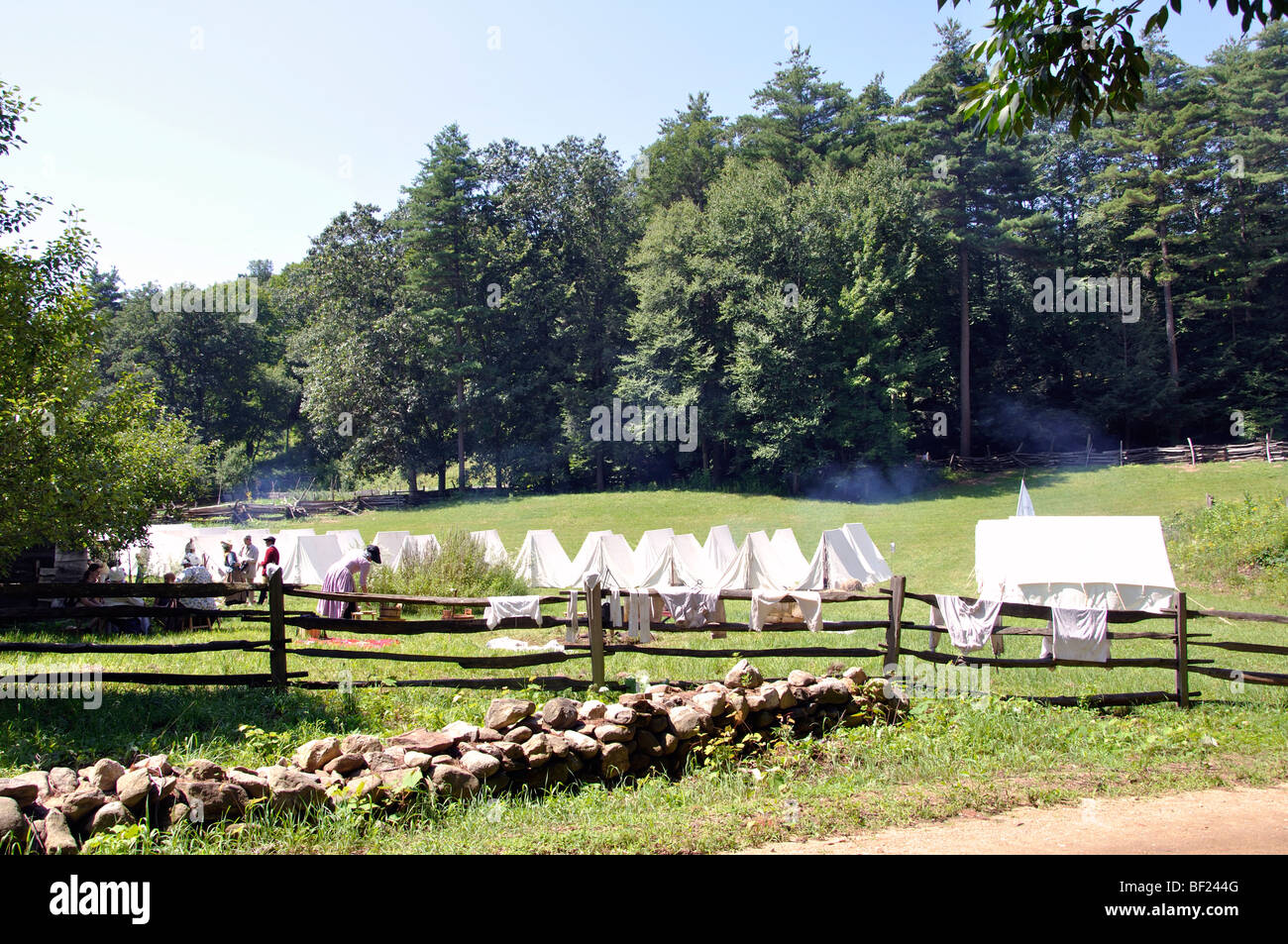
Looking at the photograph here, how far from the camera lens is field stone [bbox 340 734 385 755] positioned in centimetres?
541

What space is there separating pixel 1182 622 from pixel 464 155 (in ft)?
160

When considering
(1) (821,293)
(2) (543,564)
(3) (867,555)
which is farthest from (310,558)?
(1) (821,293)

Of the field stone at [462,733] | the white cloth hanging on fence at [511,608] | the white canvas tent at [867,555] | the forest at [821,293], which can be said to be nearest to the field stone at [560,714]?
the field stone at [462,733]

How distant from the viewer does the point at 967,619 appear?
29.8ft

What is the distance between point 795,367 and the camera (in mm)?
41125

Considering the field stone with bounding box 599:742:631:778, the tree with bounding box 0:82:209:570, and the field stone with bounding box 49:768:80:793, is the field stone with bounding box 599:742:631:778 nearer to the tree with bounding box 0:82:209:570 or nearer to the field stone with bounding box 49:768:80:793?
the field stone with bounding box 49:768:80:793

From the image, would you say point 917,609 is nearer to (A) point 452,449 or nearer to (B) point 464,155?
(A) point 452,449

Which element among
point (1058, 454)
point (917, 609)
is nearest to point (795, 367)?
point (1058, 454)

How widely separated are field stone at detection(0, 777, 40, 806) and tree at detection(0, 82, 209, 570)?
4615 millimetres

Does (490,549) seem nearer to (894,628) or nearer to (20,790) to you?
(894,628)

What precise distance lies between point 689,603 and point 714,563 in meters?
9.66

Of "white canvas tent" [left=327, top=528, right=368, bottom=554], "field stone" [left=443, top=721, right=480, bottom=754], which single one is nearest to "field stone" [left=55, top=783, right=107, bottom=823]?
"field stone" [left=443, top=721, right=480, bottom=754]

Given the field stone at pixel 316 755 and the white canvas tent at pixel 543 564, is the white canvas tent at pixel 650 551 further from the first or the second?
the field stone at pixel 316 755

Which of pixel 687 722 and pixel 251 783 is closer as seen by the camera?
pixel 251 783
